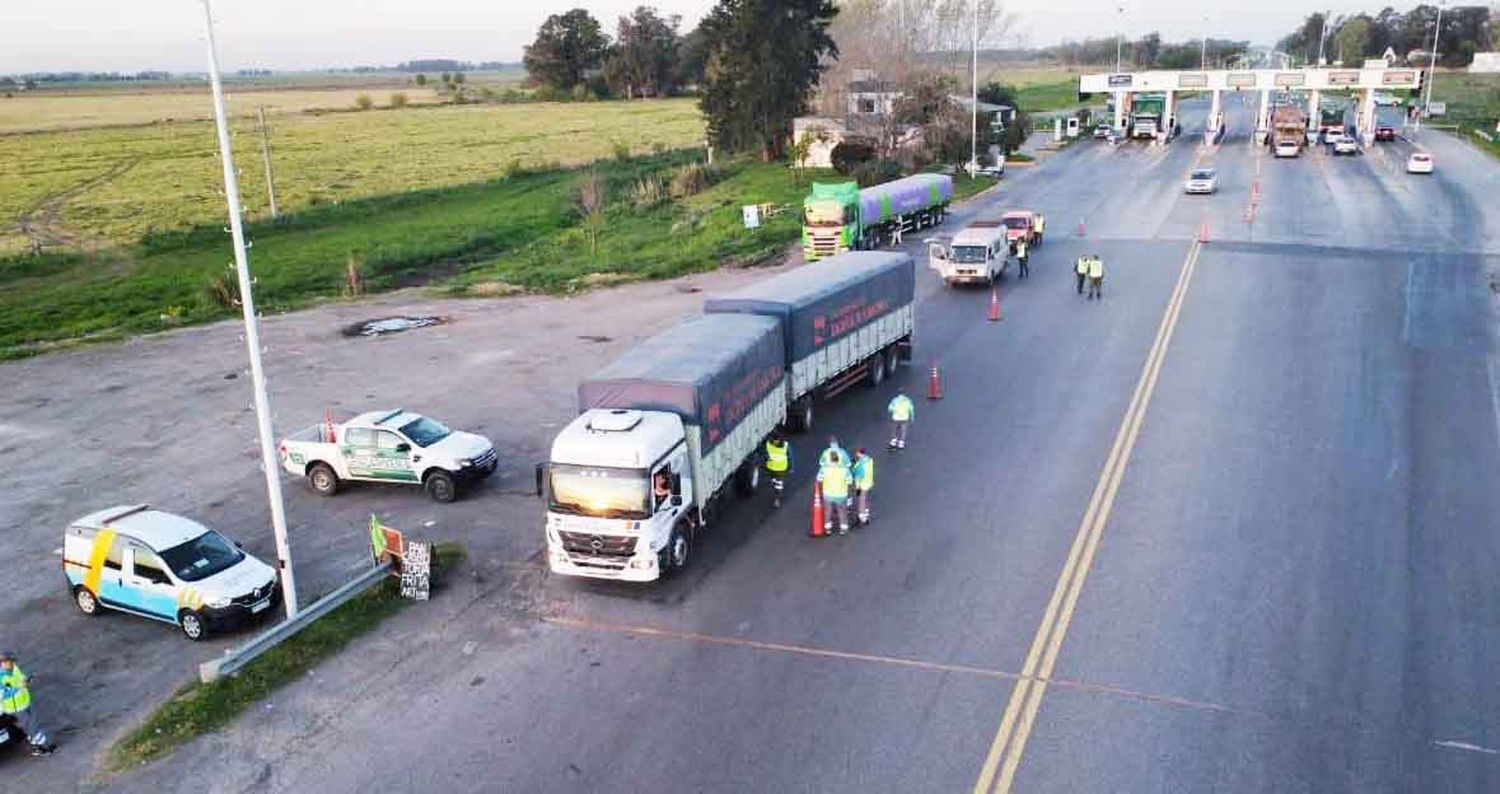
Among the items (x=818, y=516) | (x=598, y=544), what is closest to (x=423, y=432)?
(x=598, y=544)

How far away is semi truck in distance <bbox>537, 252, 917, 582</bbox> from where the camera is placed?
53.1 ft

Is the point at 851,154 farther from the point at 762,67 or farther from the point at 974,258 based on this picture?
the point at 974,258

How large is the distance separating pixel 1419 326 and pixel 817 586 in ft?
77.5

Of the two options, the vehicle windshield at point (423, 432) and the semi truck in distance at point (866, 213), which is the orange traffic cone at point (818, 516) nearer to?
the vehicle windshield at point (423, 432)

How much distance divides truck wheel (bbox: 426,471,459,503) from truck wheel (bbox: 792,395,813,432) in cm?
716

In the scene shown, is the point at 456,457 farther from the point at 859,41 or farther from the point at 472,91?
the point at 472,91

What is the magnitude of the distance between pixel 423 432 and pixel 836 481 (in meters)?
8.65

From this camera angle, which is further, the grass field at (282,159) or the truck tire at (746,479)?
the grass field at (282,159)

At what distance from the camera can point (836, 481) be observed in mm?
18047

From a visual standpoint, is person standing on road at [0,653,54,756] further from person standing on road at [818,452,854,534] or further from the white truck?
the white truck

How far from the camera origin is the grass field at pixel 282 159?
214ft


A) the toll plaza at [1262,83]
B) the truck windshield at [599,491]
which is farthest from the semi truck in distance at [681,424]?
the toll plaza at [1262,83]

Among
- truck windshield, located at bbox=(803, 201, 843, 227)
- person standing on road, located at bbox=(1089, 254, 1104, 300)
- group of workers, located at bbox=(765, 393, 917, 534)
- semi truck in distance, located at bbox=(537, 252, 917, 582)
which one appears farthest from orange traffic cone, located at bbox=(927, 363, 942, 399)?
truck windshield, located at bbox=(803, 201, 843, 227)

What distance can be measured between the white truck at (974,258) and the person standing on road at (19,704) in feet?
98.0
